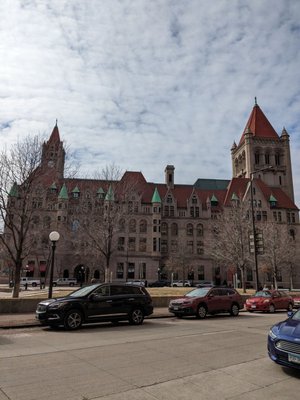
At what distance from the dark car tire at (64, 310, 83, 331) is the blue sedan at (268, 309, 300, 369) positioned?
7904mm

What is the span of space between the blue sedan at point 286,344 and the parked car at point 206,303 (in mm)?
10192

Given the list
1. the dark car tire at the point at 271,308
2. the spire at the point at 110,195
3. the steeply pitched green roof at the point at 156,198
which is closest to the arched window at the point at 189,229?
the steeply pitched green roof at the point at 156,198

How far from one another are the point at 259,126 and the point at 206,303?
8570 centimetres

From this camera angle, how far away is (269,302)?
22109 mm

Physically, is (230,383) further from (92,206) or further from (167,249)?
(167,249)

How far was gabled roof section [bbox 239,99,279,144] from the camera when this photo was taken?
92.8 meters

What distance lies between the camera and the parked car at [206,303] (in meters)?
17.3

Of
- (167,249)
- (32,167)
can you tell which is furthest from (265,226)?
(32,167)

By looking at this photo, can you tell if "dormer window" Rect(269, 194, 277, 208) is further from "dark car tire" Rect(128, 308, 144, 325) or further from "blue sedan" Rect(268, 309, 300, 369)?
"blue sedan" Rect(268, 309, 300, 369)

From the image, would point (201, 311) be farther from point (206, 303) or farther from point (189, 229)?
point (189, 229)

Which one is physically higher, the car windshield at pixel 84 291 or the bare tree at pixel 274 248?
the bare tree at pixel 274 248

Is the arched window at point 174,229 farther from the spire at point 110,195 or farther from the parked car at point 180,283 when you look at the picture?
the spire at point 110,195

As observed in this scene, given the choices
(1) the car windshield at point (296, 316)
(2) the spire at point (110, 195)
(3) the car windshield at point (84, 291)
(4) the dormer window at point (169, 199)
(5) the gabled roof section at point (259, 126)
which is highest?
(5) the gabled roof section at point (259, 126)

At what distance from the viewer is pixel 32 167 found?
23594 mm
